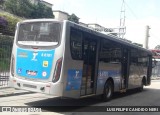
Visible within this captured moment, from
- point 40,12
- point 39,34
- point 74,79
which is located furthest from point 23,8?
point 74,79

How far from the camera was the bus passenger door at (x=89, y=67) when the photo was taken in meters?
12.1

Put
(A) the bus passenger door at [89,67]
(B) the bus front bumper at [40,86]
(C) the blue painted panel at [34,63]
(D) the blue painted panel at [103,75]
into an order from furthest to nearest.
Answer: (D) the blue painted panel at [103,75] < (A) the bus passenger door at [89,67] < (C) the blue painted panel at [34,63] < (B) the bus front bumper at [40,86]

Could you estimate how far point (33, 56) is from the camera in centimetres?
1112

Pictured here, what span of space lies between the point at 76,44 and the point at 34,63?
1.63 meters

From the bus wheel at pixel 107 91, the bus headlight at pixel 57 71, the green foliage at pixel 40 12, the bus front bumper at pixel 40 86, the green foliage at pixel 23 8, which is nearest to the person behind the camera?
the bus front bumper at pixel 40 86

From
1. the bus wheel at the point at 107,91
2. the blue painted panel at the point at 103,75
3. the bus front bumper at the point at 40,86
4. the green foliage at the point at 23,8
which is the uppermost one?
the green foliage at the point at 23,8

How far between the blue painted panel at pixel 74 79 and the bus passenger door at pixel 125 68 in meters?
5.74

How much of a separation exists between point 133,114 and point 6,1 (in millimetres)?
48739

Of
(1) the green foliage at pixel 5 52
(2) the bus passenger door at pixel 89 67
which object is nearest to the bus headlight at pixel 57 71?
(2) the bus passenger door at pixel 89 67

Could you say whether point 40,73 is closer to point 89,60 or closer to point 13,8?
point 89,60

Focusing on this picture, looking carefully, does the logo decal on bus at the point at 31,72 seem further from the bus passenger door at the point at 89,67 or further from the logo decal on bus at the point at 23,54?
the bus passenger door at the point at 89,67

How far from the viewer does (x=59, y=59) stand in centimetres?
1056

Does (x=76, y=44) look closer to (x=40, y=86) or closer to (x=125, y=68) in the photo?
(x=40, y=86)

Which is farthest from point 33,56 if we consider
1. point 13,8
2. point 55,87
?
point 13,8
